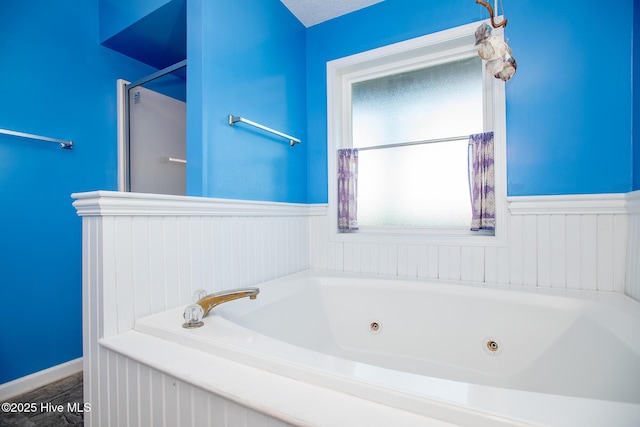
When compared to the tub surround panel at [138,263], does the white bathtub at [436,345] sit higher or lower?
lower

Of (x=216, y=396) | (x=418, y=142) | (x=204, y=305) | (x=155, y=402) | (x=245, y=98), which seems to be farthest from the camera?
(x=418, y=142)

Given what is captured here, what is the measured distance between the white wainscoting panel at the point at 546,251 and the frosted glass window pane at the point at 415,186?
0.72ft

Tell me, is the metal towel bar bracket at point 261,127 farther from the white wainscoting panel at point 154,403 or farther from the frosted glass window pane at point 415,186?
the white wainscoting panel at point 154,403

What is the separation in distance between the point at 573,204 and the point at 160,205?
1728mm

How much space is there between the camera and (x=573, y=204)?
1320mm

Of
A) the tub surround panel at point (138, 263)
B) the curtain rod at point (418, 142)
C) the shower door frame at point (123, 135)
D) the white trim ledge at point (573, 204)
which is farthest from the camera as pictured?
the shower door frame at point (123, 135)

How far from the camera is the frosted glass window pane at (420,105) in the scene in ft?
5.53

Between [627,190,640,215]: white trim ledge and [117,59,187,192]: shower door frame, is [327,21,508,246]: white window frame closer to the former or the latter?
[627,190,640,215]: white trim ledge

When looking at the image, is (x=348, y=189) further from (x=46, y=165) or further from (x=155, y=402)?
(x=46, y=165)

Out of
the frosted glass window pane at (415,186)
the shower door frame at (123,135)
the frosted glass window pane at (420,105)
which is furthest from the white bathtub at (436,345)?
the shower door frame at (123,135)

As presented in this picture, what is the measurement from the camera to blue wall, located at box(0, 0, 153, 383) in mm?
1460

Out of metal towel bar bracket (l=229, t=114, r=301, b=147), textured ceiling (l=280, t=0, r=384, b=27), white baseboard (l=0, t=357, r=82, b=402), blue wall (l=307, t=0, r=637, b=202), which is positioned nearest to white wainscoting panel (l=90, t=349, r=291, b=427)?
white baseboard (l=0, t=357, r=82, b=402)

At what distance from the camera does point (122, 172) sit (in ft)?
6.29

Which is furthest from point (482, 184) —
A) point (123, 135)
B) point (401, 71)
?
point (123, 135)
